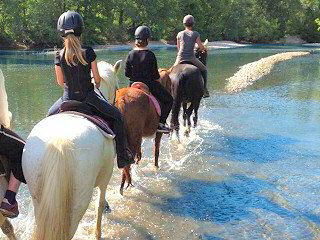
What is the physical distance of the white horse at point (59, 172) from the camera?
3699mm

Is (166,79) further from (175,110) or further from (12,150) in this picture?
(12,150)

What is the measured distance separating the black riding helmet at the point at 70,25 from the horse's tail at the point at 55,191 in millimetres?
1244

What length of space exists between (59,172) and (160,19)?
62.8m

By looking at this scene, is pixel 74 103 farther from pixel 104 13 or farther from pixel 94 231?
pixel 104 13

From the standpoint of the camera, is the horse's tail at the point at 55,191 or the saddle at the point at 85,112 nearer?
the horse's tail at the point at 55,191

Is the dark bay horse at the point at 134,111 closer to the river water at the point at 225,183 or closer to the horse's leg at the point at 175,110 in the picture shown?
the river water at the point at 225,183

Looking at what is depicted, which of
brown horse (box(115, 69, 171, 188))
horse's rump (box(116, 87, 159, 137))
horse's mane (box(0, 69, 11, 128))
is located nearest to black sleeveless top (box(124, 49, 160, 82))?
brown horse (box(115, 69, 171, 188))

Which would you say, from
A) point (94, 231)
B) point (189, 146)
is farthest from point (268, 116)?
point (94, 231)

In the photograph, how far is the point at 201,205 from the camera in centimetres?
645

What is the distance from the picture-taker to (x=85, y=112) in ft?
15.2

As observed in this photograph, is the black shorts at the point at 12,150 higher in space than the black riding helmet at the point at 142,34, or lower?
lower

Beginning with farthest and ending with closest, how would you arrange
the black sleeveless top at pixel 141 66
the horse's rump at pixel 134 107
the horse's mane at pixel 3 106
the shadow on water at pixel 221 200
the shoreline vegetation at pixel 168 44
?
the shoreline vegetation at pixel 168 44, the black sleeveless top at pixel 141 66, the horse's rump at pixel 134 107, the shadow on water at pixel 221 200, the horse's mane at pixel 3 106

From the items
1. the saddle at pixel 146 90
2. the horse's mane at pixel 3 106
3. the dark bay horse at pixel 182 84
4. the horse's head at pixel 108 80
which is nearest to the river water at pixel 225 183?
the dark bay horse at pixel 182 84

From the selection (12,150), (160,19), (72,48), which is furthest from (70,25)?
(160,19)
